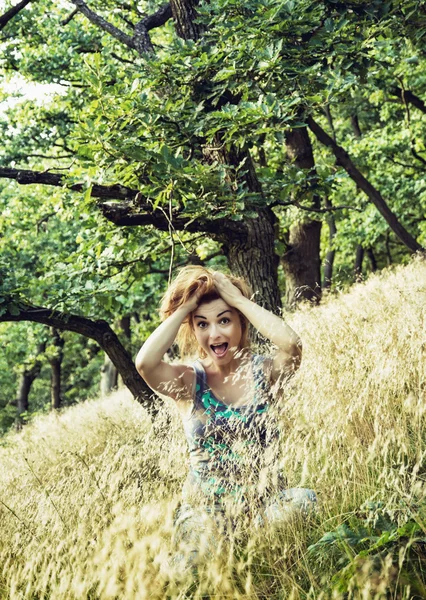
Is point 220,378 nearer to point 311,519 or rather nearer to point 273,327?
point 273,327

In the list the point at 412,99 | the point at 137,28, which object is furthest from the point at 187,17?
the point at 412,99

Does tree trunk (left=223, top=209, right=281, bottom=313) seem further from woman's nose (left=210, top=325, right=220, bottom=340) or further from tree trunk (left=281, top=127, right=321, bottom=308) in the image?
tree trunk (left=281, top=127, right=321, bottom=308)

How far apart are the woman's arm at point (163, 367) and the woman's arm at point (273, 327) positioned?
12.5 inches

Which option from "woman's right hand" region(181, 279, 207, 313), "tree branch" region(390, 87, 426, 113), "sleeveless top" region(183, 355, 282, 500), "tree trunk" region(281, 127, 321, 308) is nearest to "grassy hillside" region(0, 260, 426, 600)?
"sleeveless top" region(183, 355, 282, 500)

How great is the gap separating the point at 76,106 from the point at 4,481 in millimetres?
6916

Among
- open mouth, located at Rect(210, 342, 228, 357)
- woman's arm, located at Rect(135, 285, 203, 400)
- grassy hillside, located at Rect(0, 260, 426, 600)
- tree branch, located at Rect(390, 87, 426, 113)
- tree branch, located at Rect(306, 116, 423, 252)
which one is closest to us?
grassy hillside, located at Rect(0, 260, 426, 600)

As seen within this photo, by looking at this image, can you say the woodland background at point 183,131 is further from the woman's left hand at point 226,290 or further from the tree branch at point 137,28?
the woman's left hand at point 226,290

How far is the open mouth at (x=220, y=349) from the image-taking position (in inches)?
118

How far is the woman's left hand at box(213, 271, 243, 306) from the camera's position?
3050mm

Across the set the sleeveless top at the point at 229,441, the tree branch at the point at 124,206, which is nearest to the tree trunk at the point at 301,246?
the tree branch at the point at 124,206

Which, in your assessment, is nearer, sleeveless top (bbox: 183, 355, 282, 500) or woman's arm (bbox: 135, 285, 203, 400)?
sleeveless top (bbox: 183, 355, 282, 500)

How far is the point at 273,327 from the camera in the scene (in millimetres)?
2912

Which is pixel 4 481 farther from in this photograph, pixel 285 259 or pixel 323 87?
pixel 285 259

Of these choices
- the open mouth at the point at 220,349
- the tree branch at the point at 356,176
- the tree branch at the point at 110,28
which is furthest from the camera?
the tree branch at the point at 356,176
